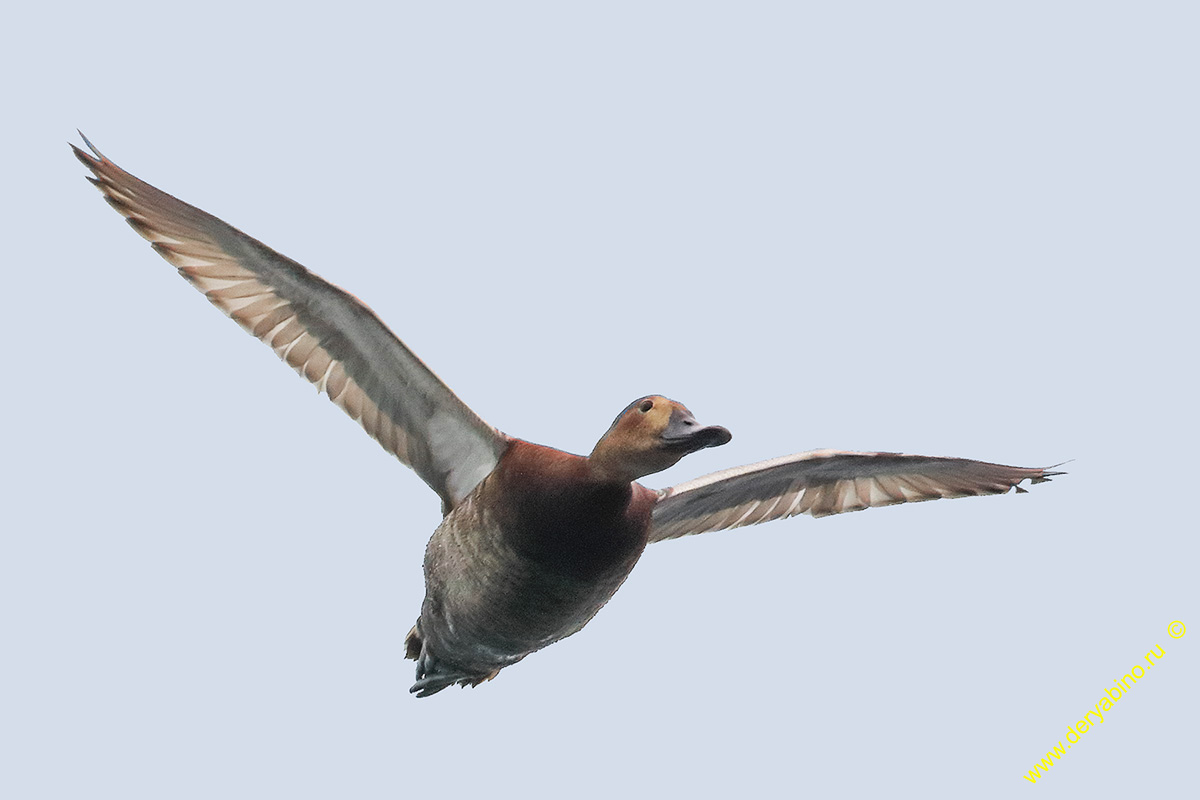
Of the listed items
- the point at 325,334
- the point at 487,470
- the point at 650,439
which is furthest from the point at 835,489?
the point at 325,334

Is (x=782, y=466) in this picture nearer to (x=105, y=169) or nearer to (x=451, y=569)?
(x=451, y=569)

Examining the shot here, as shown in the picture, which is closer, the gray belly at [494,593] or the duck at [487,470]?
the duck at [487,470]

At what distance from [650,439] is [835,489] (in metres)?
2.26

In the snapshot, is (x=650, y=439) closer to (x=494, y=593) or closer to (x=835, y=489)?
(x=494, y=593)

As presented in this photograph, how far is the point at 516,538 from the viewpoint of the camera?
23.8 ft

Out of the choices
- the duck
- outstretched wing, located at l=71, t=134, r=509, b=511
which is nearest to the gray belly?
the duck

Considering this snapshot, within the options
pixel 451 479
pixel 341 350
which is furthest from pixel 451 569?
pixel 341 350

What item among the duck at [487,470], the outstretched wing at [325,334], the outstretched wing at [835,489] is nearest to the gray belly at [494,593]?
the duck at [487,470]

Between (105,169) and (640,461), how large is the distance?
9.83ft

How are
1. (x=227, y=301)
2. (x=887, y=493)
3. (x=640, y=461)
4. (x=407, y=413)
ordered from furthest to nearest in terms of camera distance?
(x=887, y=493) < (x=407, y=413) < (x=227, y=301) < (x=640, y=461)

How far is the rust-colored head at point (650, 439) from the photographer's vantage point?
6598 mm

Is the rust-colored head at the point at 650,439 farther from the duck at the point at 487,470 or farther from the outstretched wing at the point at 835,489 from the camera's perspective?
the outstretched wing at the point at 835,489

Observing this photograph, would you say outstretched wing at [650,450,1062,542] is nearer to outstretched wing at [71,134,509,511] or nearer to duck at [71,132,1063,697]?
duck at [71,132,1063,697]

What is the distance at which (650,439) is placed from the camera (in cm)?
674
